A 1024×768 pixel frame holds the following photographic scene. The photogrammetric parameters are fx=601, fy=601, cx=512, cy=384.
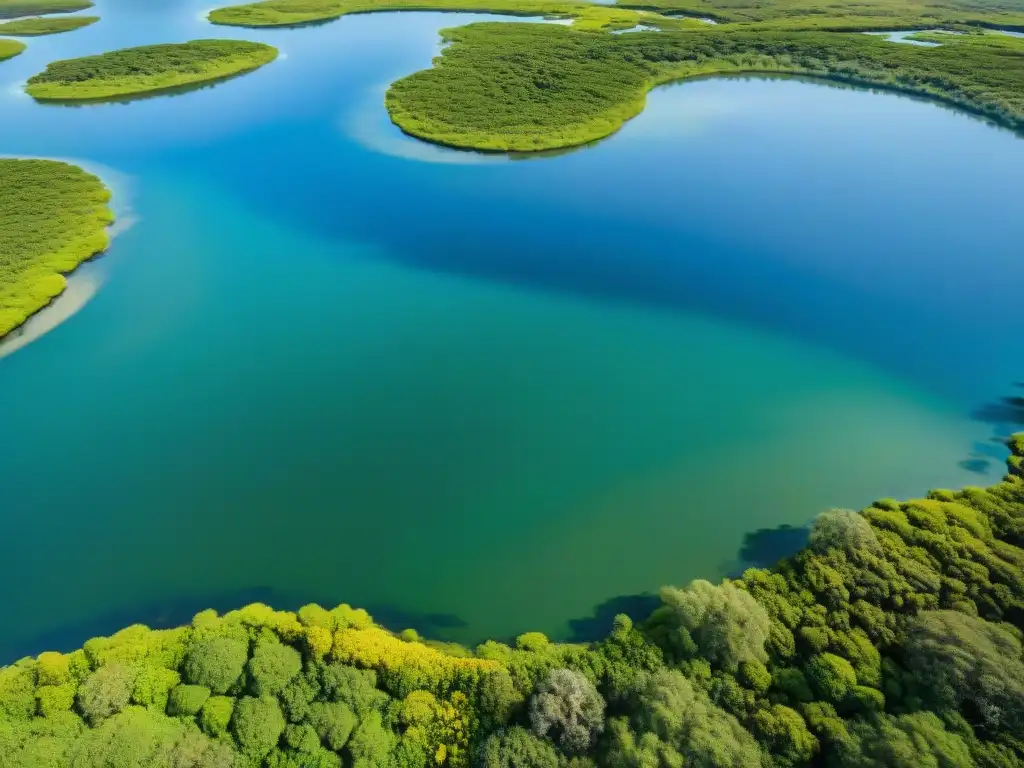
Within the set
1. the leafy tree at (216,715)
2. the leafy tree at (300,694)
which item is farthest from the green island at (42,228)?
the leafy tree at (300,694)

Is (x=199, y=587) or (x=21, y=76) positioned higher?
(x=21, y=76)

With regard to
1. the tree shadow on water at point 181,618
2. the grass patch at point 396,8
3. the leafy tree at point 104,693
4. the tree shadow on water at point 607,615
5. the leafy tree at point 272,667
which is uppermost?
the grass patch at point 396,8

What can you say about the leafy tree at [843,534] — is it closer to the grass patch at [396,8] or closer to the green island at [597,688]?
the green island at [597,688]

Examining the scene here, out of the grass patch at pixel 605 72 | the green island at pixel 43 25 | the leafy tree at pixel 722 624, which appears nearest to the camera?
the leafy tree at pixel 722 624

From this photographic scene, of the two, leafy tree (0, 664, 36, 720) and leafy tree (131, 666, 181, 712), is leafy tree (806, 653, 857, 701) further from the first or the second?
leafy tree (0, 664, 36, 720)

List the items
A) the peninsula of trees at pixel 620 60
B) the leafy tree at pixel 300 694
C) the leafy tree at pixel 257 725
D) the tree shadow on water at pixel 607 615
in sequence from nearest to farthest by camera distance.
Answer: the leafy tree at pixel 257 725, the leafy tree at pixel 300 694, the tree shadow on water at pixel 607 615, the peninsula of trees at pixel 620 60

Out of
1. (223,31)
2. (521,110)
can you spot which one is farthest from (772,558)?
(223,31)

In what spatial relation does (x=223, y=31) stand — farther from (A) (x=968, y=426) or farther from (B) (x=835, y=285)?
(A) (x=968, y=426)
